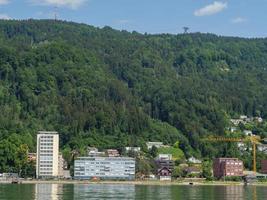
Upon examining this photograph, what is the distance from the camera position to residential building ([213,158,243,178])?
184 metres

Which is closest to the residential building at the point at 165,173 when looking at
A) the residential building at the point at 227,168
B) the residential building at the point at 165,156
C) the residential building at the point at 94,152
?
the residential building at the point at 165,156

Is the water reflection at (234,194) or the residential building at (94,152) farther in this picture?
the residential building at (94,152)

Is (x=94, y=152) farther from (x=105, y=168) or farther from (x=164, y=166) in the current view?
(x=164, y=166)

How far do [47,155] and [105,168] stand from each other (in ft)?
50.6

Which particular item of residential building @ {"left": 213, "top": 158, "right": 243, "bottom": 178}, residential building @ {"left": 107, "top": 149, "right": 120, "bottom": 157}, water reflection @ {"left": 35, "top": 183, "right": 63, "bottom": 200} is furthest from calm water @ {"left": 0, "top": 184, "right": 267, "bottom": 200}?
residential building @ {"left": 107, "top": 149, "right": 120, "bottom": 157}

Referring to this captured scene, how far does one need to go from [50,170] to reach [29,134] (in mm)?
24537

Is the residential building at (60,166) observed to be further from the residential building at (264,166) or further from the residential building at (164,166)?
the residential building at (264,166)

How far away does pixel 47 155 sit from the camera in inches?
7013

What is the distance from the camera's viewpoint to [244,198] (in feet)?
289

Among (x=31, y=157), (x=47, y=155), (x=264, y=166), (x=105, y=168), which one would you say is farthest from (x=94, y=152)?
(x=264, y=166)

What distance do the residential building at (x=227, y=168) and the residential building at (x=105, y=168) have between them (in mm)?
21853

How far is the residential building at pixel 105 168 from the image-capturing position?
181000 mm

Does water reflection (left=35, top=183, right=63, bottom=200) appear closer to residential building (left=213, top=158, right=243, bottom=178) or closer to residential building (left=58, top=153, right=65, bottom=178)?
residential building (left=58, top=153, right=65, bottom=178)

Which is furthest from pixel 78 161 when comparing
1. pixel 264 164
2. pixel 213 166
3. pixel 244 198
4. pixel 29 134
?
pixel 244 198
